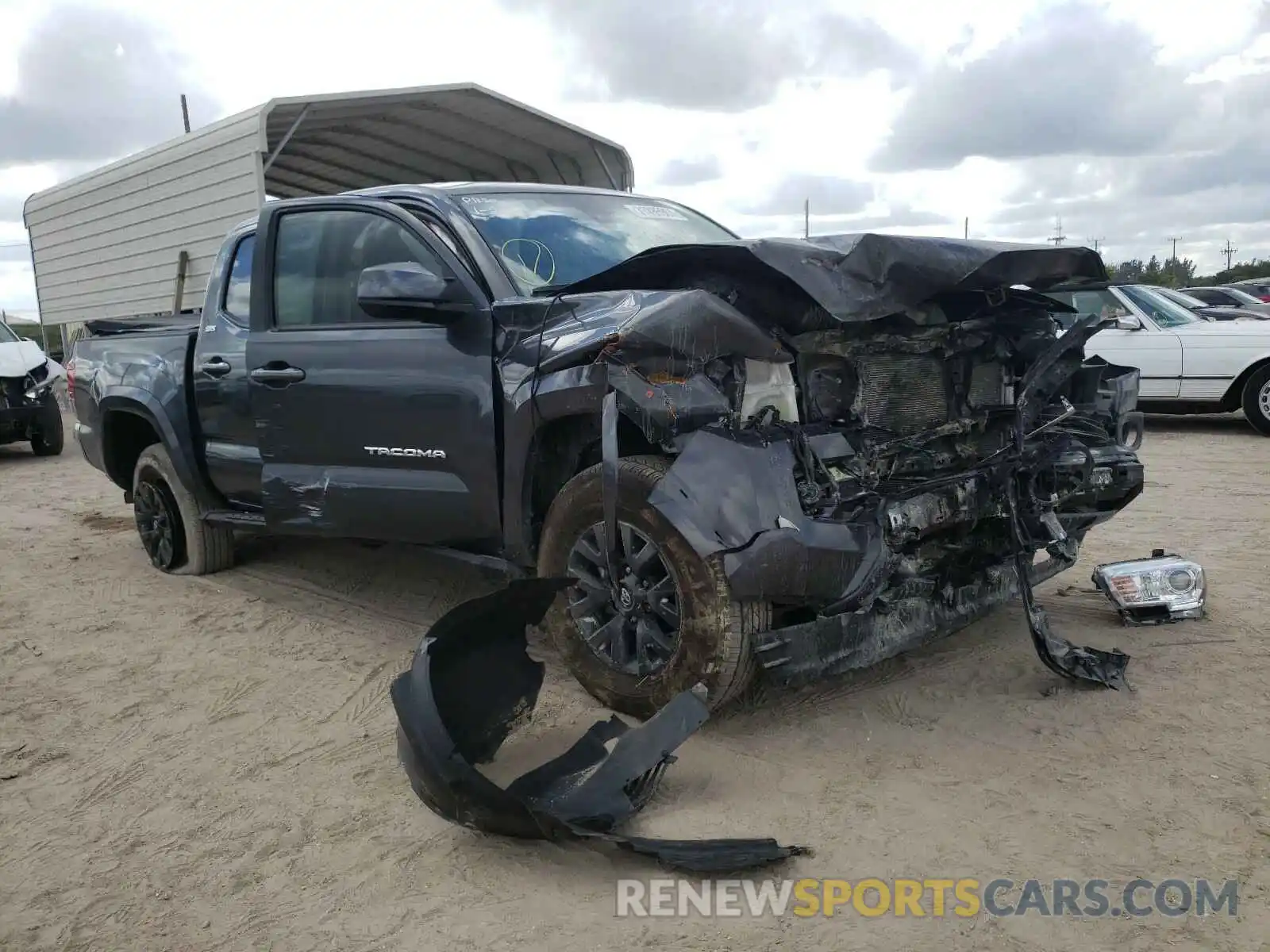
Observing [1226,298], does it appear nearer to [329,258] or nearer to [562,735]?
[329,258]

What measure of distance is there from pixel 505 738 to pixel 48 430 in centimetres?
1010

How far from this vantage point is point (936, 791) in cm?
288

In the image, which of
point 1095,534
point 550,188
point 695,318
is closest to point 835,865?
point 695,318

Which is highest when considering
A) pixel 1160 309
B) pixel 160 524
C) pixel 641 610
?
pixel 1160 309

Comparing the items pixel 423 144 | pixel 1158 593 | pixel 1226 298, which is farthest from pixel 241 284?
pixel 1226 298

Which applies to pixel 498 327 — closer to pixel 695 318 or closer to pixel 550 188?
pixel 695 318

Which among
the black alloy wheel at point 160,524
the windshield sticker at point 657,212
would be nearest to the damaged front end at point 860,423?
the windshield sticker at point 657,212

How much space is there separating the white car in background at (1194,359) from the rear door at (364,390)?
7734 mm

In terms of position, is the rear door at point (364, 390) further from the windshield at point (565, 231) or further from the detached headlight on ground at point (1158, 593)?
the detached headlight on ground at point (1158, 593)

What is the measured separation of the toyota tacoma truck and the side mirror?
12 mm

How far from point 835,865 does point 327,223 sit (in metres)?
3.28

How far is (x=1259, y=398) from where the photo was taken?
9.78 m

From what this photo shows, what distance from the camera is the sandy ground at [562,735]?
7.84ft

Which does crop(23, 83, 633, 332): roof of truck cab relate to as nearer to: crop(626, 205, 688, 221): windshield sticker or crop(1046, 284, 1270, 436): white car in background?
crop(1046, 284, 1270, 436): white car in background
